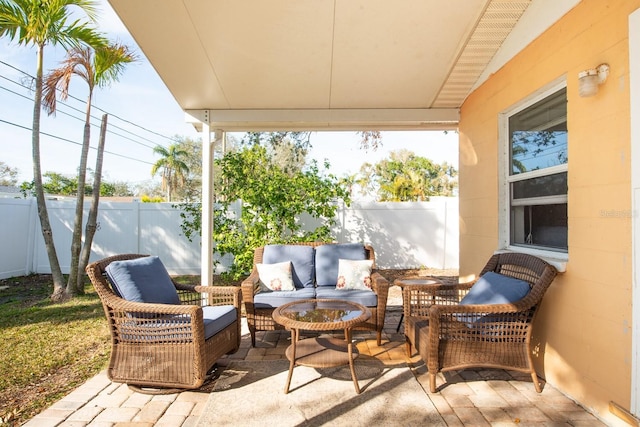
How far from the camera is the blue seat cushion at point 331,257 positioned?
4.49 meters

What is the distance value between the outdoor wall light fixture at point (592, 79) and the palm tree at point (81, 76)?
20.7ft

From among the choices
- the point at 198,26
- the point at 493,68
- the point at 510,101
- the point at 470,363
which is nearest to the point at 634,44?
the point at 510,101

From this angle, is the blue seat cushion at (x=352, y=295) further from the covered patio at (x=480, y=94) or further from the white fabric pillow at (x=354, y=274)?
the covered patio at (x=480, y=94)

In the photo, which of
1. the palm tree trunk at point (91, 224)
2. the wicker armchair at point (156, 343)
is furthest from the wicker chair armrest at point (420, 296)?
the palm tree trunk at point (91, 224)

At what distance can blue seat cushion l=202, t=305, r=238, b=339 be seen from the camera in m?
2.89

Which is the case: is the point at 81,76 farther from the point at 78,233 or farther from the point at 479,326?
the point at 479,326

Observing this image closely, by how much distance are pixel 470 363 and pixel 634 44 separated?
2.32 meters

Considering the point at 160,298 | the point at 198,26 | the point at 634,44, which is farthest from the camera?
the point at 198,26

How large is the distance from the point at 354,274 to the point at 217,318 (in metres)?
1.78

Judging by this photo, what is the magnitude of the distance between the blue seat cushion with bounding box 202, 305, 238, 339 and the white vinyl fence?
482cm

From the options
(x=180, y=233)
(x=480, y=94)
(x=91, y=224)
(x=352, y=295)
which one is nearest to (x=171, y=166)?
(x=180, y=233)

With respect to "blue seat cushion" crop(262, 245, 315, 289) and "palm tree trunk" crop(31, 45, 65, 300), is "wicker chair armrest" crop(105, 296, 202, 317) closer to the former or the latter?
"blue seat cushion" crop(262, 245, 315, 289)

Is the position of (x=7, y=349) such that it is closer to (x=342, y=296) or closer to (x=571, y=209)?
(x=342, y=296)

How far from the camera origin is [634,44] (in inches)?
85.0
